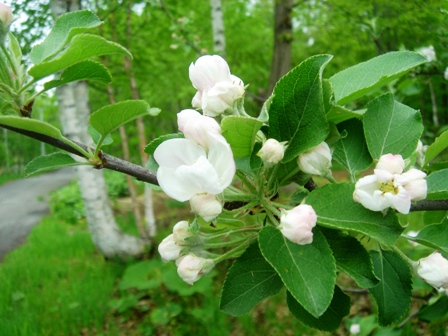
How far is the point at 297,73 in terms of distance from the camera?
594 millimetres

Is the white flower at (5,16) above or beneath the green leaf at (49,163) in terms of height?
above

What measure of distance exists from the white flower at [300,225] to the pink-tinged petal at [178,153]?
0.15 metres

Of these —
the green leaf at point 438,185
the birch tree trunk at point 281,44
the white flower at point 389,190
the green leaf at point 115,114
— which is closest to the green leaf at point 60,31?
the green leaf at point 115,114

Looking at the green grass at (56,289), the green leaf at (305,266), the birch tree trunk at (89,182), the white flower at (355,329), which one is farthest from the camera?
the birch tree trunk at (89,182)

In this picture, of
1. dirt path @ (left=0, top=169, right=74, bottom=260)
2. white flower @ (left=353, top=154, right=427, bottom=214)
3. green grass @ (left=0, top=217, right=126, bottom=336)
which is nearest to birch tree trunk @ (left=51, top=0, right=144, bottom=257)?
green grass @ (left=0, top=217, right=126, bottom=336)

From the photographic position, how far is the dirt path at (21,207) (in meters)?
6.42

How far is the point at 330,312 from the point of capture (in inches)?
30.8

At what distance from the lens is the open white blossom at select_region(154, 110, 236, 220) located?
540mm

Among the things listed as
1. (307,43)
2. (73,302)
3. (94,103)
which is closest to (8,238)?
(94,103)

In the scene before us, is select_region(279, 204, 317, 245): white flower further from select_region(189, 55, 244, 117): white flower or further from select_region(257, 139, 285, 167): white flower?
select_region(189, 55, 244, 117): white flower

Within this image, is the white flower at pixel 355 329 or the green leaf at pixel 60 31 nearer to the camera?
the green leaf at pixel 60 31

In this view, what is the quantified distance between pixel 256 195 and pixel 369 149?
0.70 feet

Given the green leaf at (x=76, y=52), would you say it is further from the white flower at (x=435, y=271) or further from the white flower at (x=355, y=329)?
the white flower at (x=355, y=329)

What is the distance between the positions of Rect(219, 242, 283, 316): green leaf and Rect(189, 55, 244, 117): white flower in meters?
0.24
